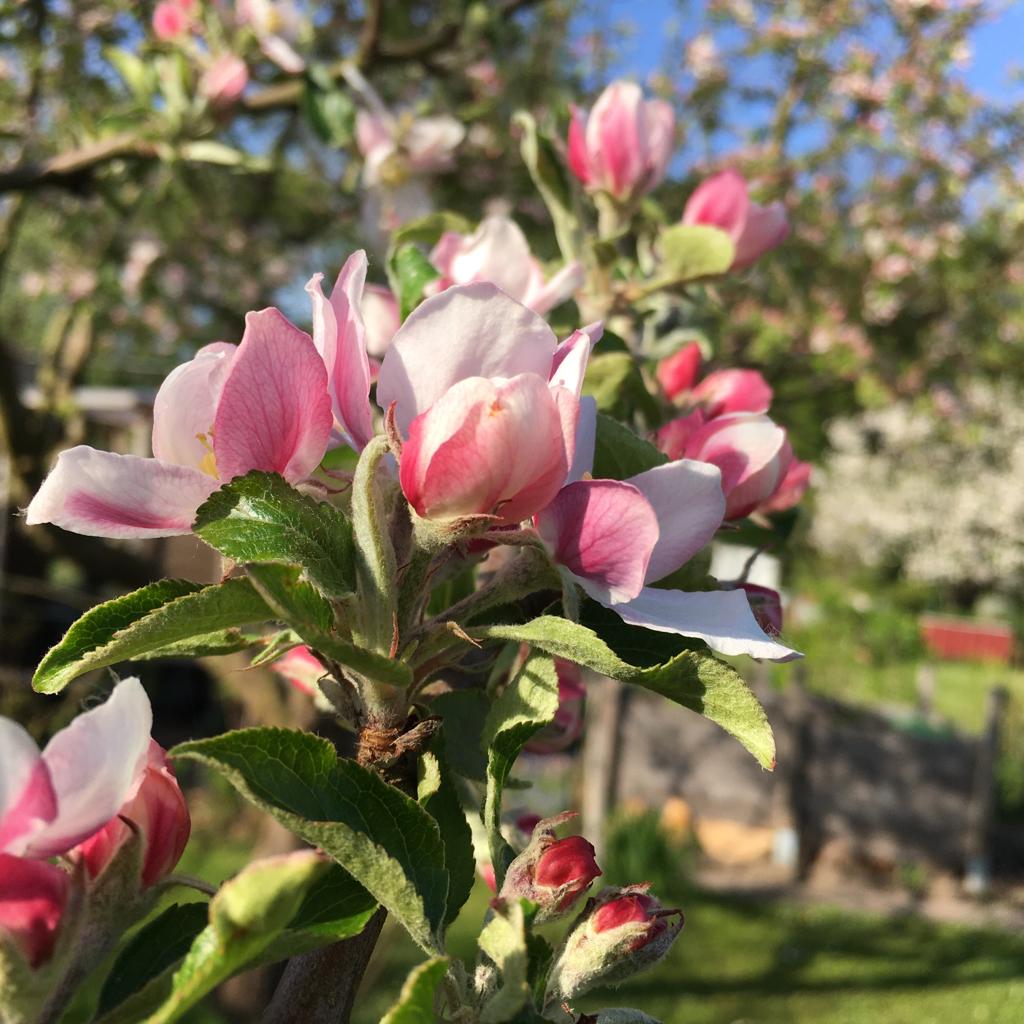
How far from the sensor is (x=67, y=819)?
449mm

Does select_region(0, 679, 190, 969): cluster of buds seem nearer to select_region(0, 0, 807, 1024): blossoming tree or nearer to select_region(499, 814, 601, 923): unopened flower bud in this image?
select_region(0, 0, 807, 1024): blossoming tree

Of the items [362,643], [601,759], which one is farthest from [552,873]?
[601,759]

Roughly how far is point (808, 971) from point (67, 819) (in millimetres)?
5990

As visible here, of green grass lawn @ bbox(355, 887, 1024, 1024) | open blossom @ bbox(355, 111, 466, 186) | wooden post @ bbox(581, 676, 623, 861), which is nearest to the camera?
open blossom @ bbox(355, 111, 466, 186)

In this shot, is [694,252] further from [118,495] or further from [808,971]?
[808,971]

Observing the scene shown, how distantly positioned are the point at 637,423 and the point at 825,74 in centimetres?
464

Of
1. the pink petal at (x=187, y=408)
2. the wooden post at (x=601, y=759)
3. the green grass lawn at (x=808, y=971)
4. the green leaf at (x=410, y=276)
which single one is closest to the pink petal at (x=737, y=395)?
the green leaf at (x=410, y=276)

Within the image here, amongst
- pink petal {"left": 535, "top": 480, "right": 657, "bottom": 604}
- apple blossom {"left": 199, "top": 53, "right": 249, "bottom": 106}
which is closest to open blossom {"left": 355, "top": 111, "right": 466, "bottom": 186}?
apple blossom {"left": 199, "top": 53, "right": 249, "bottom": 106}

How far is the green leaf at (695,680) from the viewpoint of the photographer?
0.52 meters

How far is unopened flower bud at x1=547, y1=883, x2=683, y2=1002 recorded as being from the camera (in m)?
0.56

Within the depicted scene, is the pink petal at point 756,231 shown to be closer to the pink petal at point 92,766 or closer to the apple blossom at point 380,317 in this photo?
the apple blossom at point 380,317

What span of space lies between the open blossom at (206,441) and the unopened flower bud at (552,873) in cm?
23

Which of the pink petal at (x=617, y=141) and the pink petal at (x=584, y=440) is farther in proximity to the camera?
the pink petal at (x=617, y=141)

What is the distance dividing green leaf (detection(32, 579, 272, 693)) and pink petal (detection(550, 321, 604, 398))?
0.60ft
